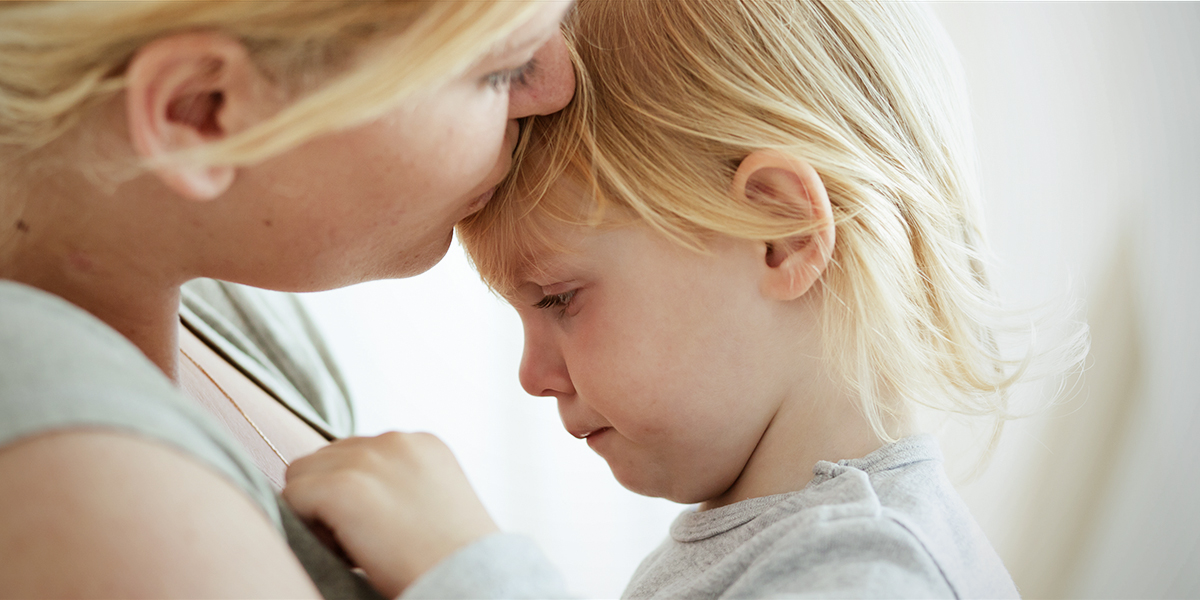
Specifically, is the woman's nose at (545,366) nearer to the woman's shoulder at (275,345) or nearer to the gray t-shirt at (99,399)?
the woman's shoulder at (275,345)

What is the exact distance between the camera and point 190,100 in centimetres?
58

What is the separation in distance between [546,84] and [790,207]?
259 millimetres

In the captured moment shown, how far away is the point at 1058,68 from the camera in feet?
4.53

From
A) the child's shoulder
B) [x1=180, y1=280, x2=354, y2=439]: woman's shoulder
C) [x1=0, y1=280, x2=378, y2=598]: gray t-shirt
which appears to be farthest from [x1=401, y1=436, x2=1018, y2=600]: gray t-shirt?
[x1=180, y1=280, x2=354, y2=439]: woman's shoulder

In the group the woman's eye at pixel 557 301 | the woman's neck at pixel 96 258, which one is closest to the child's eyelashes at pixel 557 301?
the woman's eye at pixel 557 301

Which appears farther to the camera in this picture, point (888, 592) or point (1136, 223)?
point (1136, 223)

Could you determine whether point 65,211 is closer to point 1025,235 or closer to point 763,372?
point 763,372

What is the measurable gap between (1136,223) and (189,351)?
1.32 metres

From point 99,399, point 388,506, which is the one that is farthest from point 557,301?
point 99,399

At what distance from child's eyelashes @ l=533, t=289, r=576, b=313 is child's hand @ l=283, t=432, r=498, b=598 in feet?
1.01

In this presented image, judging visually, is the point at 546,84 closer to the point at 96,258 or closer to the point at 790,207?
the point at 790,207

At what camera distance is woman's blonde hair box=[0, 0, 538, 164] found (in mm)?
534

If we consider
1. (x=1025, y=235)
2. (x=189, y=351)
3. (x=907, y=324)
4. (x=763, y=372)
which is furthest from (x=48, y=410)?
(x=1025, y=235)

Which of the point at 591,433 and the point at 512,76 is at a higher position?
the point at 512,76
